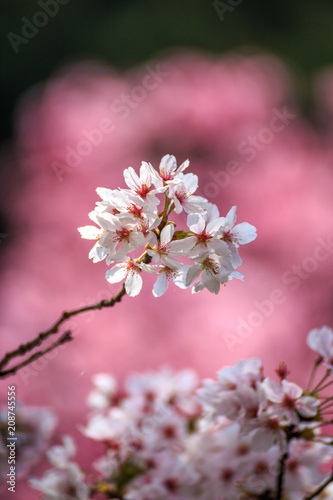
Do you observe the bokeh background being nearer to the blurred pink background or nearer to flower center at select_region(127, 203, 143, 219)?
the blurred pink background

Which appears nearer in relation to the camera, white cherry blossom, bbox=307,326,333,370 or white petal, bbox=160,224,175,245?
white petal, bbox=160,224,175,245

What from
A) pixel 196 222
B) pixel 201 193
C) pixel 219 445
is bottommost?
pixel 219 445

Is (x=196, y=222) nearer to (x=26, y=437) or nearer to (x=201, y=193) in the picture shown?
(x=26, y=437)

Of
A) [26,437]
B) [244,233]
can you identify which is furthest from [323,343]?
[26,437]

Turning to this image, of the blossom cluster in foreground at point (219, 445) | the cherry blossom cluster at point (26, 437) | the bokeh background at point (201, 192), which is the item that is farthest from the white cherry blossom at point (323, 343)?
the bokeh background at point (201, 192)

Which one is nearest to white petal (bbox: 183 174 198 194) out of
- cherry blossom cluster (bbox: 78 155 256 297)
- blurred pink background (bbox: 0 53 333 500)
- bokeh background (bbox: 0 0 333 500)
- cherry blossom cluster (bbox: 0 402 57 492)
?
cherry blossom cluster (bbox: 78 155 256 297)

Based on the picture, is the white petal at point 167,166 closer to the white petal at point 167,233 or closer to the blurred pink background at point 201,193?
the white petal at point 167,233

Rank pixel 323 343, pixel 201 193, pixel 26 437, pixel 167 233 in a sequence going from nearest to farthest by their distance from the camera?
pixel 167 233
pixel 323 343
pixel 26 437
pixel 201 193
